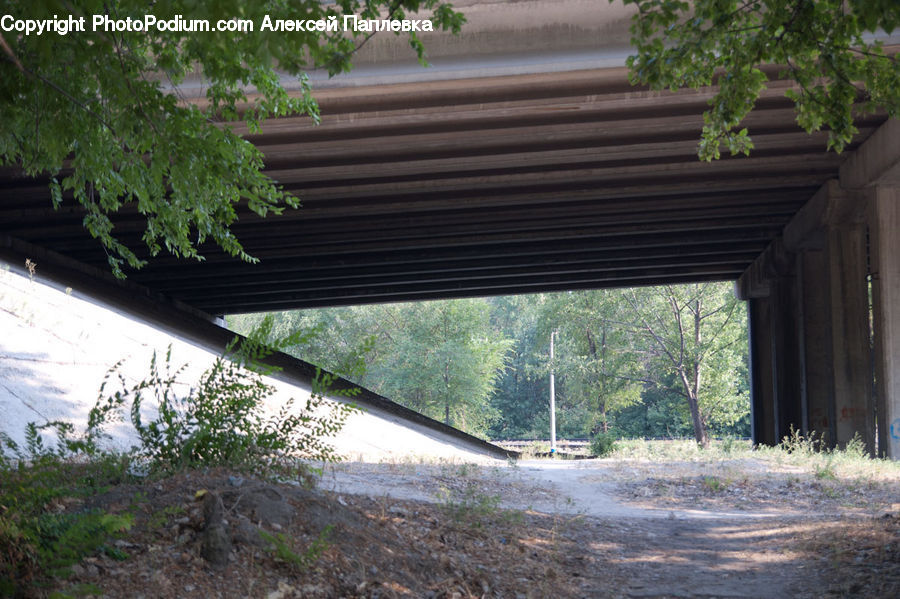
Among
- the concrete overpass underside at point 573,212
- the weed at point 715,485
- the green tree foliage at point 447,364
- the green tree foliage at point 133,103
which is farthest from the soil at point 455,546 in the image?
the green tree foliage at point 447,364

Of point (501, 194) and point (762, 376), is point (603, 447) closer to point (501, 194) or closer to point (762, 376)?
point (762, 376)

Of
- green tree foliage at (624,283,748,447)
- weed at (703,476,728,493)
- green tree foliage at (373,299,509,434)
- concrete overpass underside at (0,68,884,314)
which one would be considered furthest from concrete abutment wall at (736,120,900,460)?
green tree foliage at (373,299,509,434)

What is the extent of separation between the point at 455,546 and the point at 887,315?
1598cm

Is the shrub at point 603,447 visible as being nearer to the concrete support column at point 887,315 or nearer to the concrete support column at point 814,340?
the concrete support column at point 814,340

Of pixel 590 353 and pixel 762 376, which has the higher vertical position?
pixel 590 353

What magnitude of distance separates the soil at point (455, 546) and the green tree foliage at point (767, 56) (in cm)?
328

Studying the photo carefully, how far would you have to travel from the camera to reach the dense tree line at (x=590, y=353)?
117 ft

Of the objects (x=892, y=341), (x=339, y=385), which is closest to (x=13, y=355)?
(x=339, y=385)

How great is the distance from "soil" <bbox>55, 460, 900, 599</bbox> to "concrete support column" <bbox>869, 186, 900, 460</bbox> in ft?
30.9

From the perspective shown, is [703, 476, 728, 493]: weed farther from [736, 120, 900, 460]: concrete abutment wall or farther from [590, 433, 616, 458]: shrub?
[590, 433, 616, 458]: shrub

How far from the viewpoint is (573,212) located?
21.3 m

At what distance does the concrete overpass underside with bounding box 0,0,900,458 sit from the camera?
15211 mm

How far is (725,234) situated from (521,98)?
40.6 feet

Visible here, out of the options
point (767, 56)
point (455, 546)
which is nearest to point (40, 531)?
point (455, 546)
